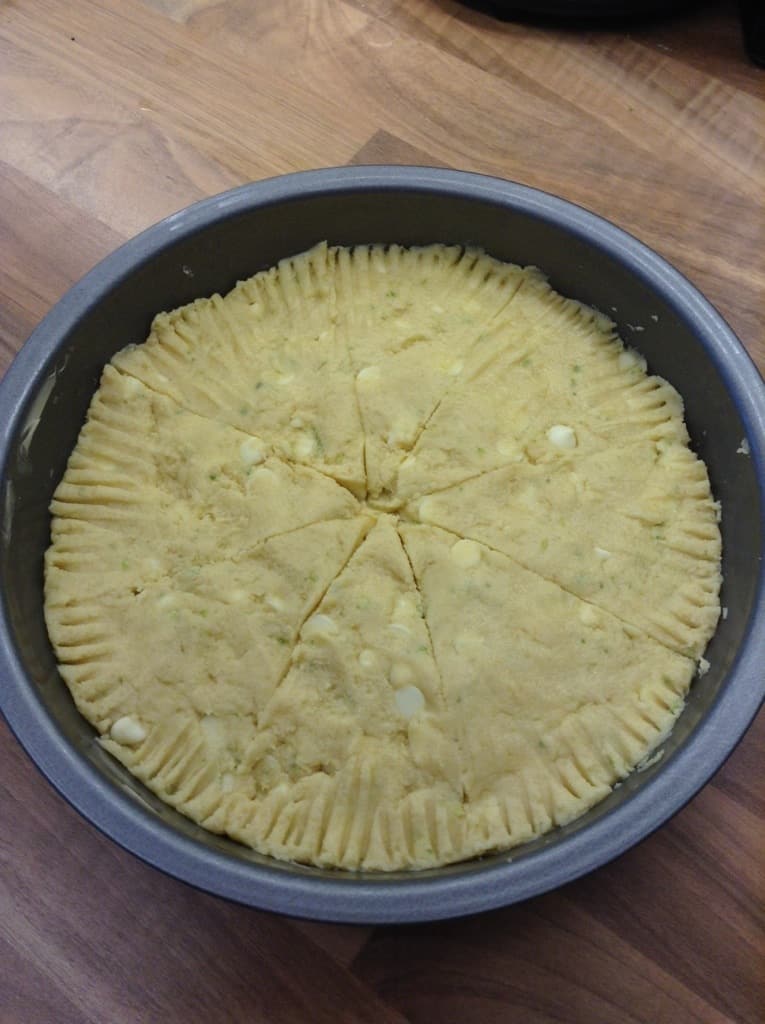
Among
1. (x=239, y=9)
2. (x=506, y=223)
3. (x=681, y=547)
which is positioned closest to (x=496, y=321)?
(x=506, y=223)

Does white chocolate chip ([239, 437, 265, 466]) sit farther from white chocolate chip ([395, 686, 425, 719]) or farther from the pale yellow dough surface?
white chocolate chip ([395, 686, 425, 719])

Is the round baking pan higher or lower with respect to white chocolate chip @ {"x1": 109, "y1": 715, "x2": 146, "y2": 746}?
higher

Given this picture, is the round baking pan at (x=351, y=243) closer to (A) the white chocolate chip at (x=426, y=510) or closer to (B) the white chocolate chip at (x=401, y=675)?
(B) the white chocolate chip at (x=401, y=675)

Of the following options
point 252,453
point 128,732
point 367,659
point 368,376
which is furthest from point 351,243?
point 128,732

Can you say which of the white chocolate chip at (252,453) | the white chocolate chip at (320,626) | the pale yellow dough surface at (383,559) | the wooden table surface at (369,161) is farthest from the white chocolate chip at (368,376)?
the wooden table surface at (369,161)

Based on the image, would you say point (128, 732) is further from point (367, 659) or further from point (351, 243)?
point (351, 243)

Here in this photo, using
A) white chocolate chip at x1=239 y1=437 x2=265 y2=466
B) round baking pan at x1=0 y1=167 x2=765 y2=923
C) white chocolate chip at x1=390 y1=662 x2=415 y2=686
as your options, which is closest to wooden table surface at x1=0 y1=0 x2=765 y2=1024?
round baking pan at x1=0 y1=167 x2=765 y2=923

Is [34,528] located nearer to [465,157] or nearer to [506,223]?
[506,223]
